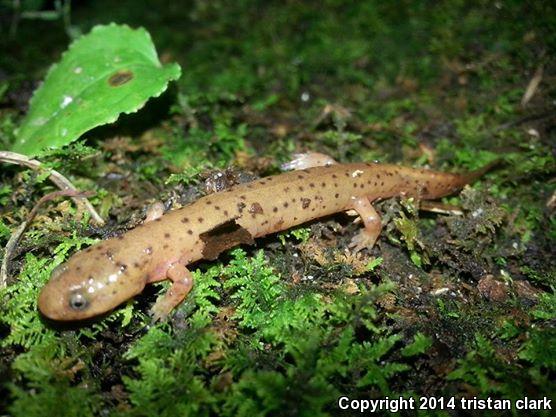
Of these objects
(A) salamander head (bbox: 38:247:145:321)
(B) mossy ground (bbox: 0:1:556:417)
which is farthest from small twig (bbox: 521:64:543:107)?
(A) salamander head (bbox: 38:247:145:321)

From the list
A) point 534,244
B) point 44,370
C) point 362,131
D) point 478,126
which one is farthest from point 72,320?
point 478,126

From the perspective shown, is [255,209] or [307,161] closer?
[255,209]

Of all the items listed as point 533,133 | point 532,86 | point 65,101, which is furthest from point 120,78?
point 532,86

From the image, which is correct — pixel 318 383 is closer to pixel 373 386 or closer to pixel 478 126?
pixel 373 386

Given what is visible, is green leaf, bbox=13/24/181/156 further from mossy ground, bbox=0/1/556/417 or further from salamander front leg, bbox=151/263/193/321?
salamander front leg, bbox=151/263/193/321

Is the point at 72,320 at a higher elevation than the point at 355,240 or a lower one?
higher

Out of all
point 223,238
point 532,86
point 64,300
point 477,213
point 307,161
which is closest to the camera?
point 64,300

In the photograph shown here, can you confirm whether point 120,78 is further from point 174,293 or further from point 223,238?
point 174,293
